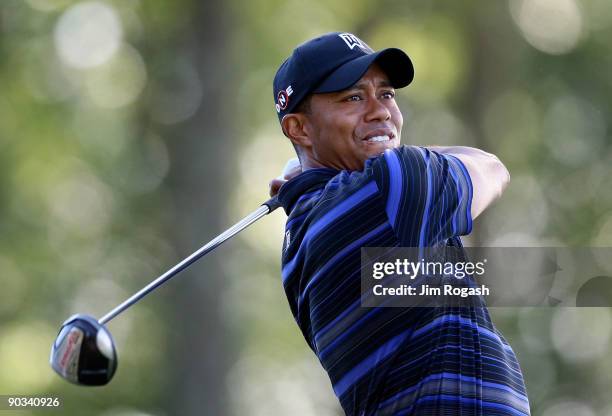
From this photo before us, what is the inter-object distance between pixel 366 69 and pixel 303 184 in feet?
1.16

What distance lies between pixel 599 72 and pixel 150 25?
5.76 metres

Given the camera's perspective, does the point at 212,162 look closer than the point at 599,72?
Yes

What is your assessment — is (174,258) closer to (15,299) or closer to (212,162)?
(212,162)

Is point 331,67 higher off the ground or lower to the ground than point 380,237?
higher

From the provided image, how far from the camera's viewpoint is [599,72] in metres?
14.4

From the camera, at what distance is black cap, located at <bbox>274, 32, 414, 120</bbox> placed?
119 inches

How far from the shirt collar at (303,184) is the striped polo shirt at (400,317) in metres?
0.12

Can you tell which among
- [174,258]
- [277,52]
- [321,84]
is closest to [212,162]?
[174,258]

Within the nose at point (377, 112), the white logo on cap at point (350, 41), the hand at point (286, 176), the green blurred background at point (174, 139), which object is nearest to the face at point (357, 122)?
the nose at point (377, 112)

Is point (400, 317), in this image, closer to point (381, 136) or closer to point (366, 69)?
point (381, 136)

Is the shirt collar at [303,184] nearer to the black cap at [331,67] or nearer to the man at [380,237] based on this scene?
the man at [380,237]

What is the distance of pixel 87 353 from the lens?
3.04 meters

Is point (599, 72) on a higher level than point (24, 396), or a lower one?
higher

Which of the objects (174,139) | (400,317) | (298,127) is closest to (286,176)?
(298,127)
